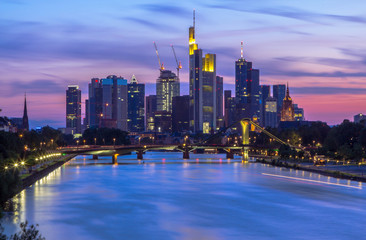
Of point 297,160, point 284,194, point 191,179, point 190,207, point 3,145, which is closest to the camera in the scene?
point 190,207

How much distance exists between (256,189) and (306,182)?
12299 millimetres

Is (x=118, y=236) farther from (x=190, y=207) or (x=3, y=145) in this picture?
(x=3, y=145)

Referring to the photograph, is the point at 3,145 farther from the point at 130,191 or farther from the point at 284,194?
the point at 284,194

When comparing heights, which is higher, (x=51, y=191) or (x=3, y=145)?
(x=3, y=145)

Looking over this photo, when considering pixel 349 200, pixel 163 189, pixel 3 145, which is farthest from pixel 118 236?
pixel 3 145

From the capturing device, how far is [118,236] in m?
47.0

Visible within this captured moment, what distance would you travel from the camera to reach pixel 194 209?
207 feet

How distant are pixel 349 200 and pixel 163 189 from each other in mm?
28030

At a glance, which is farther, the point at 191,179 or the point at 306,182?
the point at 191,179

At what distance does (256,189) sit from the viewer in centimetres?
8625

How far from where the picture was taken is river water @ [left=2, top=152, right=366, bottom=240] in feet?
160

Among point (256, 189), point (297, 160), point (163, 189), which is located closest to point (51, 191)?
point (163, 189)

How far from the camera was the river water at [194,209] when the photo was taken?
48875mm

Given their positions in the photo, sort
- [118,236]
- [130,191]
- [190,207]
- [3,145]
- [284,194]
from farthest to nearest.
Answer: [3,145]
[130,191]
[284,194]
[190,207]
[118,236]
